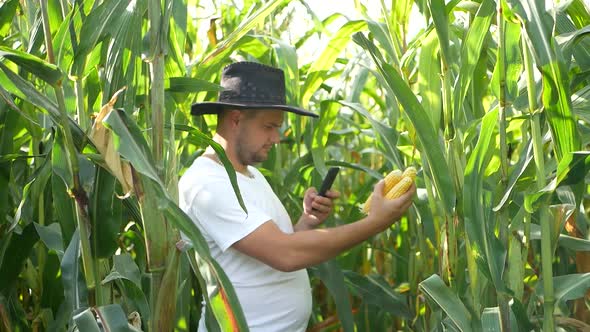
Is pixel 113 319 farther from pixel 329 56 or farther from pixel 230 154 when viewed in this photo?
pixel 329 56

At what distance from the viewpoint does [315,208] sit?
8.98ft

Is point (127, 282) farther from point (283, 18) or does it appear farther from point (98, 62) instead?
point (283, 18)

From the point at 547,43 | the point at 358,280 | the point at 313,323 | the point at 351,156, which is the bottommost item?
the point at 313,323

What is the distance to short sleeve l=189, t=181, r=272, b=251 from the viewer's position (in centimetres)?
244

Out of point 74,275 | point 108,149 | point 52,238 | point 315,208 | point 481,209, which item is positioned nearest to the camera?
point 108,149

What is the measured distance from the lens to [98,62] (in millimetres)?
2146

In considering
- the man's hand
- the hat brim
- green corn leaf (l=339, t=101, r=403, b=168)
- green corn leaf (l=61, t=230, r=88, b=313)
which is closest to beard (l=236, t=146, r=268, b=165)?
the hat brim

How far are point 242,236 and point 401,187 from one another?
0.47m

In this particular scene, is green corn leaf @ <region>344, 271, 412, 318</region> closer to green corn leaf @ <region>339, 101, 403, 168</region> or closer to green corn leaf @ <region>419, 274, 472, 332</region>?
green corn leaf @ <region>339, 101, 403, 168</region>

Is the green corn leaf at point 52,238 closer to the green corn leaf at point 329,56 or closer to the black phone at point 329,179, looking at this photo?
the black phone at point 329,179

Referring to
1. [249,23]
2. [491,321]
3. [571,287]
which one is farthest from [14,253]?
[571,287]

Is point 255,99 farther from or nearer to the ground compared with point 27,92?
nearer to the ground

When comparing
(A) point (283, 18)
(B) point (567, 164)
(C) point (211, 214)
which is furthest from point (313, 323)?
(B) point (567, 164)

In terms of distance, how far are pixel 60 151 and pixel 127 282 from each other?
0.43 metres
